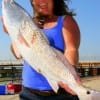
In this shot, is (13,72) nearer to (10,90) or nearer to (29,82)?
(10,90)

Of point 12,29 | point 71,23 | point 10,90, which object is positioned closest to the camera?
point 12,29

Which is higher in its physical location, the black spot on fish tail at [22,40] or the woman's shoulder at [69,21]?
the woman's shoulder at [69,21]

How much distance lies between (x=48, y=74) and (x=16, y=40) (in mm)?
392

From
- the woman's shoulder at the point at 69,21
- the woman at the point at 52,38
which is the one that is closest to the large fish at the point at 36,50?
the woman at the point at 52,38

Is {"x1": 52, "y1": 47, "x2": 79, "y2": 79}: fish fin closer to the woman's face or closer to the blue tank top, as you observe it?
the blue tank top

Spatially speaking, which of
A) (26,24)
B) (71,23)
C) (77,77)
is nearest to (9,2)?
(26,24)

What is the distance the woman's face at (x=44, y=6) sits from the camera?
4207 mm

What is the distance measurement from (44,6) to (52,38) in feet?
1.12

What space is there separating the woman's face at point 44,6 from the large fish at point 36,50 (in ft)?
1.61

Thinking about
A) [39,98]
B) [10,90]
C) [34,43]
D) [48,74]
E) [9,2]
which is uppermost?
[9,2]

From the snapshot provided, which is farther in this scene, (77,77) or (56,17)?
(56,17)

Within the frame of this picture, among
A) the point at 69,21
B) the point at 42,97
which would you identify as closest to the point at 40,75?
the point at 42,97

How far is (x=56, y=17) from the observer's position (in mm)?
4285

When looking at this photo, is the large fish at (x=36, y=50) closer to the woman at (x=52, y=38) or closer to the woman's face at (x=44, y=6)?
the woman at (x=52, y=38)
